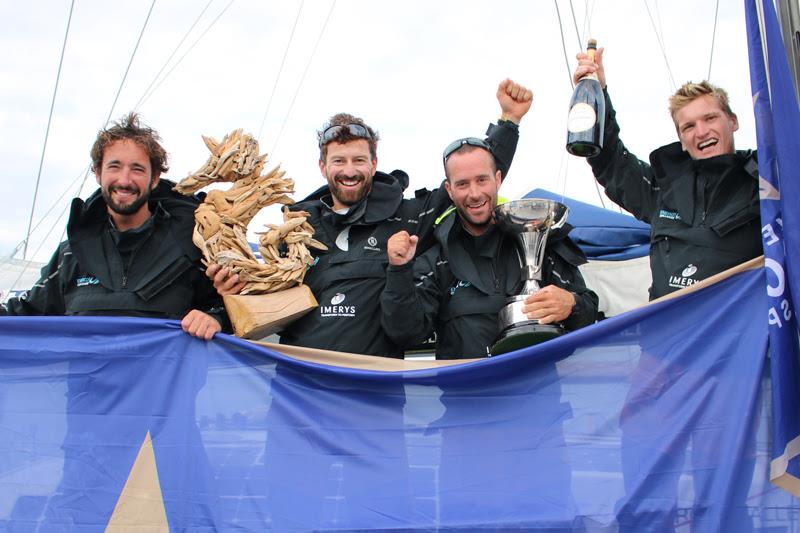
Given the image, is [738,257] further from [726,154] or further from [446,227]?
[446,227]

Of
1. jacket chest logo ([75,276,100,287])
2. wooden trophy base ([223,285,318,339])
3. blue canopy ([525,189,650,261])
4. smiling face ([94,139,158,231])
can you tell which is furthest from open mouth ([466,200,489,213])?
blue canopy ([525,189,650,261])

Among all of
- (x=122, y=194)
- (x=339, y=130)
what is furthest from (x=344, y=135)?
(x=122, y=194)

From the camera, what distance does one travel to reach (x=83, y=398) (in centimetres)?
311

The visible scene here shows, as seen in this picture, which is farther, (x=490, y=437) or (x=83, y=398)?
(x=83, y=398)

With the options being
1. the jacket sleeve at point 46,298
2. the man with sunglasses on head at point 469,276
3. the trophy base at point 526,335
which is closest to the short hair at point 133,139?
the jacket sleeve at point 46,298

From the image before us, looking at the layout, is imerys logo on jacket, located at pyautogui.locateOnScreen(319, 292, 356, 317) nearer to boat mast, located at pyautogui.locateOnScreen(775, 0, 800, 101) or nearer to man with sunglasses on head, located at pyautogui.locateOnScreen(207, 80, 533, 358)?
man with sunglasses on head, located at pyautogui.locateOnScreen(207, 80, 533, 358)

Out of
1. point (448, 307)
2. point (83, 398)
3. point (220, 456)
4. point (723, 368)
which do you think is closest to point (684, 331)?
point (723, 368)

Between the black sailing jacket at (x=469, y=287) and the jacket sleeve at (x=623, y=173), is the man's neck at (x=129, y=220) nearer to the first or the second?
the black sailing jacket at (x=469, y=287)

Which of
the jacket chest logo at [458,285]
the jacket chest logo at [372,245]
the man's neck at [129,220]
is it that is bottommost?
the jacket chest logo at [458,285]

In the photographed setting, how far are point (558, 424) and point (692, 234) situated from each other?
2.91ft

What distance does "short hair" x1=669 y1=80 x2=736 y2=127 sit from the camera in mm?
3328

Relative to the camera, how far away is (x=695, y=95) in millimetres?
3336

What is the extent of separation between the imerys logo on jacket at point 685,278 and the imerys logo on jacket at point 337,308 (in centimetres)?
119

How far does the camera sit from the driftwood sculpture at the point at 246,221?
130 inches
